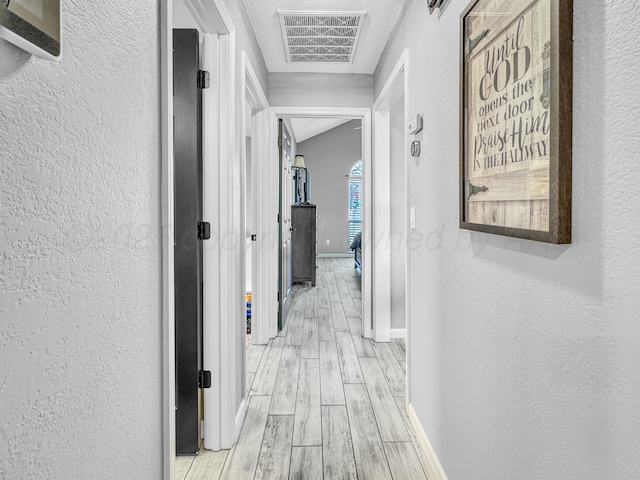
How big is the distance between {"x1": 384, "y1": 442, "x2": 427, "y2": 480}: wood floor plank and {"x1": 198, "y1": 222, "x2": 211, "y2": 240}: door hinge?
133 centimetres

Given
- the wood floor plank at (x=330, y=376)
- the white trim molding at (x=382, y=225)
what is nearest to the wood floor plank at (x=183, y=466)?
the wood floor plank at (x=330, y=376)

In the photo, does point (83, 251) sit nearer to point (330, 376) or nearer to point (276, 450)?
point (276, 450)

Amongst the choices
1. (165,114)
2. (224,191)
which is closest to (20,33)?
(165,114)

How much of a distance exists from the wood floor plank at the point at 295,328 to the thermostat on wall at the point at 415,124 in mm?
2181

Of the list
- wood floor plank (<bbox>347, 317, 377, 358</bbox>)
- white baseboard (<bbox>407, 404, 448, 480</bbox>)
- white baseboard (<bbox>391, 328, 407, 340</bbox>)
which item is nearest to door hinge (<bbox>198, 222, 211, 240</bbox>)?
white baseboard (<bbox>407, 404, 448, 480</bbox>)

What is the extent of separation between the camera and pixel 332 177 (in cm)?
1023

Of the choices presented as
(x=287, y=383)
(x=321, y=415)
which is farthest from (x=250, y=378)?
(x=321, y=415)

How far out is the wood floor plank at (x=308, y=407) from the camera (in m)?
2.21

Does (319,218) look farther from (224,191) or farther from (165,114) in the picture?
(165,114)

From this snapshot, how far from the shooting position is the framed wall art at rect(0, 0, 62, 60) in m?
0.57

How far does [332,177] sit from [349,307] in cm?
559

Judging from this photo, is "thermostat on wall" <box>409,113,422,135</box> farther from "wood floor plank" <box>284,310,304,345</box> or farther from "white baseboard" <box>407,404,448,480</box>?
"wood floor plank" <box>284,310,304,345</box>

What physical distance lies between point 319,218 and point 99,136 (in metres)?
9.45

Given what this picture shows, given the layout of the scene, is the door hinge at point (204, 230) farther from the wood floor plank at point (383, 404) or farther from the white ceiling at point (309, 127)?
the white ceiling at point (309, 127)
